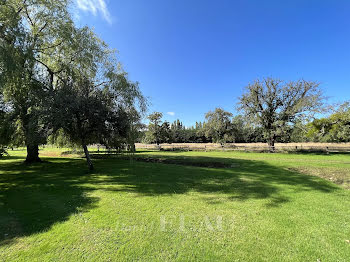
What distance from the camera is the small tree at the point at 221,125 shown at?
34.8 m

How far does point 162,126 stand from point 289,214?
3302cm

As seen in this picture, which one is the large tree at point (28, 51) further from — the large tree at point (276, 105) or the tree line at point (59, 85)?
the large tree at point (276, 105)

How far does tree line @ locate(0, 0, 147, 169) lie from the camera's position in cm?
830

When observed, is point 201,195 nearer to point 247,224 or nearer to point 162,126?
point 247,224

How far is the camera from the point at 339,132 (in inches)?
724

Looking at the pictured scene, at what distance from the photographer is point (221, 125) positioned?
34531 millimetres

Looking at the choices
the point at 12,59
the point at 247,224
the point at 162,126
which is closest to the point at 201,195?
the point at 247,224

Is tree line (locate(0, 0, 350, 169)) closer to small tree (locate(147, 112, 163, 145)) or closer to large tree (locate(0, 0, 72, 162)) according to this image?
large tree (locate(0, 0, 72, 162))

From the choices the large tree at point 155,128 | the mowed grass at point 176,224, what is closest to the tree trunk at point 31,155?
the mowed grass at point 176,224

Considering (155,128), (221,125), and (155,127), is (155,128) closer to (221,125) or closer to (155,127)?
(155,127)

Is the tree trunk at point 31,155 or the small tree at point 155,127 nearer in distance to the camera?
the tree trunk at point 31,155

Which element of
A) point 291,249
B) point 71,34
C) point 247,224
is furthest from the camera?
point 71,34

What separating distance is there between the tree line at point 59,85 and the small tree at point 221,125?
2494 cm

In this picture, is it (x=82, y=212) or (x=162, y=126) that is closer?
(x=82, y=212)
